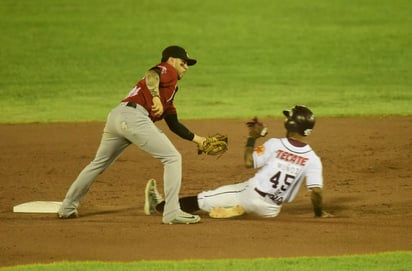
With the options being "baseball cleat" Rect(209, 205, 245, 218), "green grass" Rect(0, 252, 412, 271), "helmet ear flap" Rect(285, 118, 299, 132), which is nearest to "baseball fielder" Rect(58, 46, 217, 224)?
"baseball cleat" Rect(209, 205, 245, 218)

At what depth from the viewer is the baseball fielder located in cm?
977

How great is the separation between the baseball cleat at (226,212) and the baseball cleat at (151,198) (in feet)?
1.98

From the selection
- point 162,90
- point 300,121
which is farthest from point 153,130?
point 300,121

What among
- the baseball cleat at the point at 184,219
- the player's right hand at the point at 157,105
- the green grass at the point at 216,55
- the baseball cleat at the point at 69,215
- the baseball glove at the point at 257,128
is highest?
the green grass at the point at 216,55

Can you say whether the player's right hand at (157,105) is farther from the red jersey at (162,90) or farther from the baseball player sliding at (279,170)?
the baseball player sliding at (279,170)

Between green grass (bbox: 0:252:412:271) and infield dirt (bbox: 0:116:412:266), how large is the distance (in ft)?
0.70

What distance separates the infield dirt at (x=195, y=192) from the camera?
8.95 metres

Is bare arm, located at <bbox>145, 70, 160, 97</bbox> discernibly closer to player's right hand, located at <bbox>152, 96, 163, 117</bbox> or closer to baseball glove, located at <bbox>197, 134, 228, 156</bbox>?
player's right hand, located at <bbox>152, 96, 163, 117</bbox>

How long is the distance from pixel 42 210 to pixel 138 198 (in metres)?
1.29

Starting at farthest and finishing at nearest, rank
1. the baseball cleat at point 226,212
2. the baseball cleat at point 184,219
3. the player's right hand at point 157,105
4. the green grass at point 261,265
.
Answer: the baseball cleat at point 226,212 < the baseball cleat at point 184,219 < the player's right hand at point 157,105 < the green grass at point 261,265

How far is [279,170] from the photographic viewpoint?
9859mm

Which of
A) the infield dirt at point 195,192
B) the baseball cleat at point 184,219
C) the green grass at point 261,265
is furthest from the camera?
the baseball cleat at point 184,219

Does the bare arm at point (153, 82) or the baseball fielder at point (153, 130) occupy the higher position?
the bare arm at point (153, 82)

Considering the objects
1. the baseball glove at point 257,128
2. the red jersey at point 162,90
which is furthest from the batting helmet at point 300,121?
the red jersey at point 162,90
